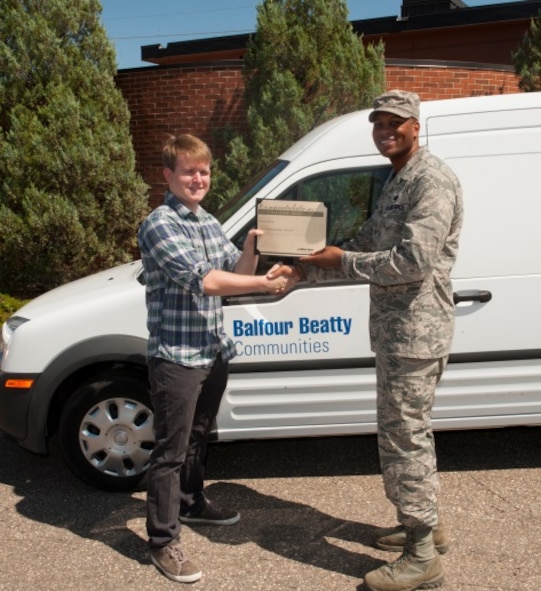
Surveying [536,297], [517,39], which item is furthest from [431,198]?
[517,39]

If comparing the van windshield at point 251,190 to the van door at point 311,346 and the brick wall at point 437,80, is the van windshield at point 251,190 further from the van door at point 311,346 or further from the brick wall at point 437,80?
the brick wall at point 437,80

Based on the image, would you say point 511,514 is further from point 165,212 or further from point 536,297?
point 165,212

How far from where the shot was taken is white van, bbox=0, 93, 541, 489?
4.11 metres

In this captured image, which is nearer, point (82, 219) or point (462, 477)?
point (462, 477)

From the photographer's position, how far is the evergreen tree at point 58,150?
8984 millimetres

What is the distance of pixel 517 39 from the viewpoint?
16203mm

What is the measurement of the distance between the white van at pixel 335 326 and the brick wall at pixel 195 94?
20.4 ft

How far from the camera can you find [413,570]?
3256mm

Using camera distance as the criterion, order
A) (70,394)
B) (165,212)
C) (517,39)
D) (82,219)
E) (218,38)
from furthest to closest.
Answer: (218,38), (517,39), (82,219), (70,394), (165,212)

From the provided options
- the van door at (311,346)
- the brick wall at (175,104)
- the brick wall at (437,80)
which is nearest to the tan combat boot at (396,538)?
the van door at (311,346)

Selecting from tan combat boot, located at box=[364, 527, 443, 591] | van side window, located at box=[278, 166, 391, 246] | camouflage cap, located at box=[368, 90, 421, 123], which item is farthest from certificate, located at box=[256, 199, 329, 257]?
tan combat boot, located at box=[364, 527, 443, 591]

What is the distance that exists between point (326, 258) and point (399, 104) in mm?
694

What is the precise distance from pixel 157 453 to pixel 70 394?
3.64ft

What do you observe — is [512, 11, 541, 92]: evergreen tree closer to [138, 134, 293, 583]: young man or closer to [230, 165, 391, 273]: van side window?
[230, 165, 391, 273]: van side window
